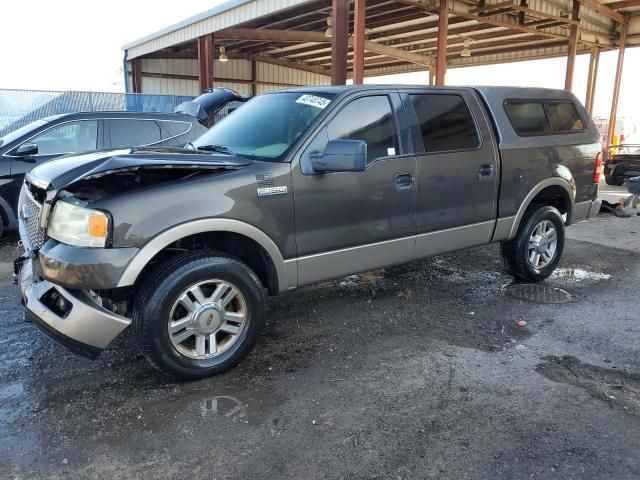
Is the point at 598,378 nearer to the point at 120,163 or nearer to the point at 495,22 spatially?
Result: the point at 120,163

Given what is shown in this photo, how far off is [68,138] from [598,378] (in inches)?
262

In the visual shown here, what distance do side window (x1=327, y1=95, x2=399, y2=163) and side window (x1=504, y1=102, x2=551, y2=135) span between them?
156 cm

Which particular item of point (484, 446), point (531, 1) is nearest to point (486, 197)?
point (484, 446)

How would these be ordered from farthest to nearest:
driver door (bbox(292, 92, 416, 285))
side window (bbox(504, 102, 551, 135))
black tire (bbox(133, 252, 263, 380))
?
side window (bbox(504, 102, 551, 135))
driver door (bbox(292, 92, 416, 285))
black tire (bbox(133, 252, 263, 380))

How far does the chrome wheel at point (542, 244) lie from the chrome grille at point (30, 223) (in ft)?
14.4

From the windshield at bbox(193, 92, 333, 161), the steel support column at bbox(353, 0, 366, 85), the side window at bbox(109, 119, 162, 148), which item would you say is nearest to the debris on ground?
the windshield at bbox(193, 92, 333, 161)

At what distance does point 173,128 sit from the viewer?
7.34m

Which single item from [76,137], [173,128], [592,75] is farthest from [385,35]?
[76,137]

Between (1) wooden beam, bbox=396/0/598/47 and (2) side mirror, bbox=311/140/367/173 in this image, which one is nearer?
(2) side mirror, bbox=311/140/367/173

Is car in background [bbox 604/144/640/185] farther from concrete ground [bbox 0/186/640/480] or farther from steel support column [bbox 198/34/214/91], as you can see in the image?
steel support column [bbox 198/34/214/91]

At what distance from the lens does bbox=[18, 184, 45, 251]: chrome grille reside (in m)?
3.28

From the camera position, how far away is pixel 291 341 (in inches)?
156

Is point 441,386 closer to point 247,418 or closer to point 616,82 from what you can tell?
point 247,418

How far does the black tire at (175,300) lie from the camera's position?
306 cm
